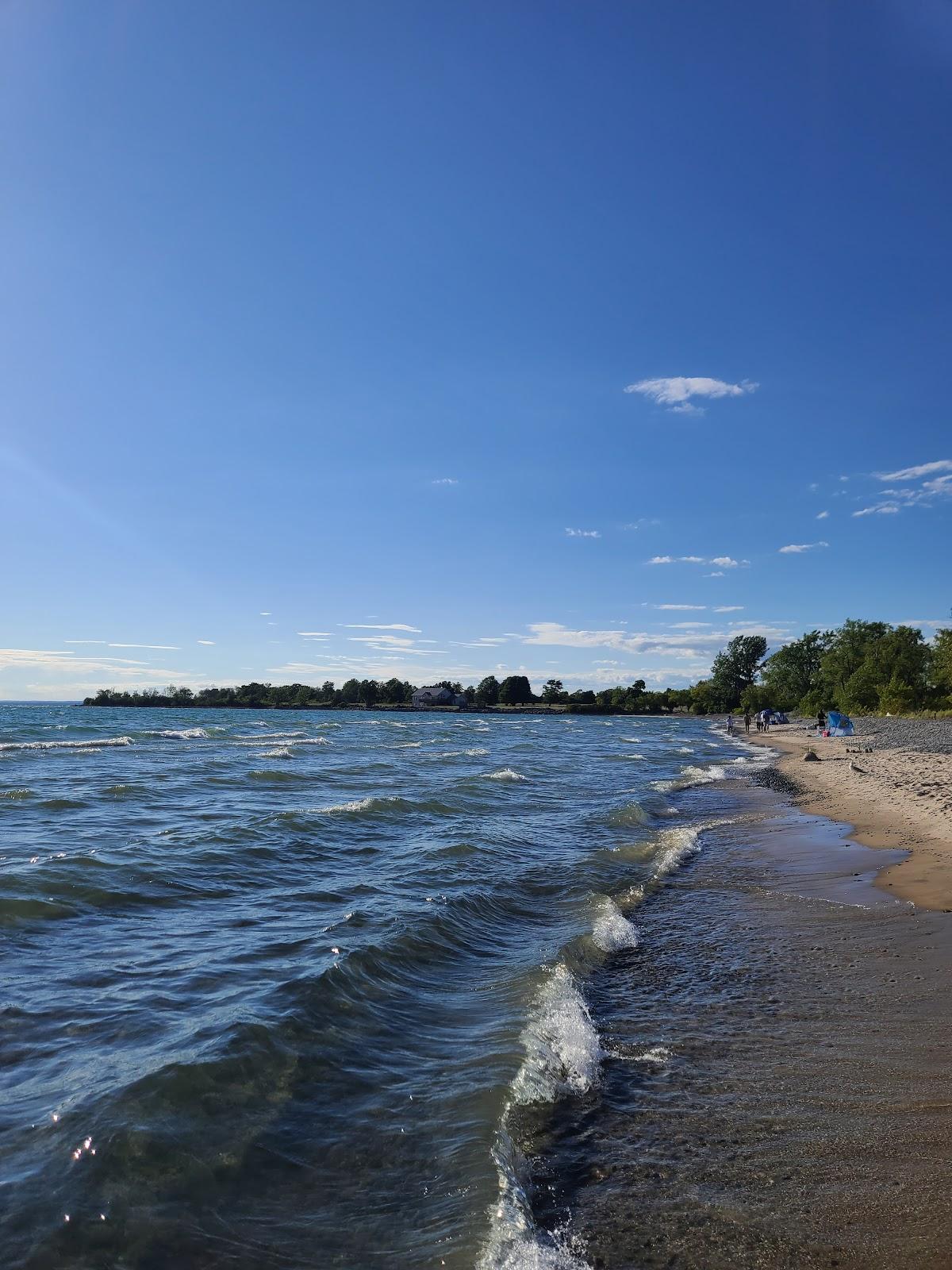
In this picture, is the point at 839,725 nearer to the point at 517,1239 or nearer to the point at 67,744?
the point at 67,744

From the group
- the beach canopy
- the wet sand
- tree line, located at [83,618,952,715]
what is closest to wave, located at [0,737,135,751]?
A: the wet sand

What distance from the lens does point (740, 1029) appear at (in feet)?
21.5

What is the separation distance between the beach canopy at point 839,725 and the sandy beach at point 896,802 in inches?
472

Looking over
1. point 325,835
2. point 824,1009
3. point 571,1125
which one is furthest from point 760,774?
point 571,1125

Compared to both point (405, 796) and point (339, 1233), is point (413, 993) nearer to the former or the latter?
point (339, 1233)

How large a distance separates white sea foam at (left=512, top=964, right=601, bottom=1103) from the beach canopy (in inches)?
2058

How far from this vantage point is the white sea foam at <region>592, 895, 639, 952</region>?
30.7 ft

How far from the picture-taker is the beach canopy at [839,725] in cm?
5316

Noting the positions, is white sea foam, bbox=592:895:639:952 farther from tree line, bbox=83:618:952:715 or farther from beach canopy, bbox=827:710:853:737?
tree line, bbox=83:618:952:715

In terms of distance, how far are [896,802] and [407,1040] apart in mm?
17661

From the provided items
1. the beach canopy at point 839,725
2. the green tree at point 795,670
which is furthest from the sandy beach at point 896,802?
the green tree at point 795,670

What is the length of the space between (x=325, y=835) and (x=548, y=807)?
27.1ft

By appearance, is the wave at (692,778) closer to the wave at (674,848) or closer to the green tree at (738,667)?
the wave at (674,848)

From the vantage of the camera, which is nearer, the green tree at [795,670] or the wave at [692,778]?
the wave at [692,778]
